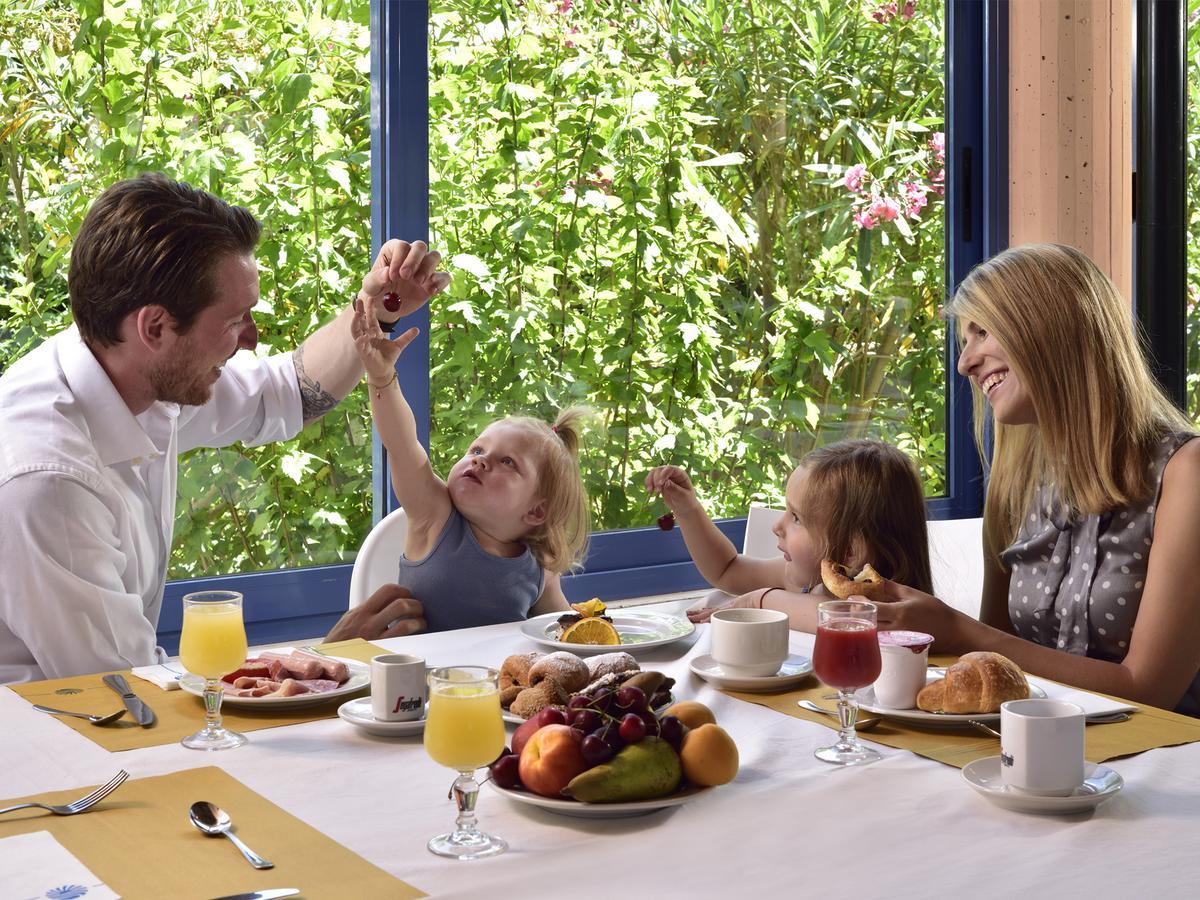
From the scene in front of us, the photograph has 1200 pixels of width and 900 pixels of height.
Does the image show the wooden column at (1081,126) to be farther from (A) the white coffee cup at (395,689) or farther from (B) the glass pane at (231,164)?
(A) the white coffee cup at (395,689)

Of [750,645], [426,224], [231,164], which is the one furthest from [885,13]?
[750,645]

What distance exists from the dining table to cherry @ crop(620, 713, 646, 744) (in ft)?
0.23

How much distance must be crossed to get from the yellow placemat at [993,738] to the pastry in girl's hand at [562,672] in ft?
0.82

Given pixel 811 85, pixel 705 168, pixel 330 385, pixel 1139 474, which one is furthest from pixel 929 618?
pixel 811 85

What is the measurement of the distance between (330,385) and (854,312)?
5.53 ft

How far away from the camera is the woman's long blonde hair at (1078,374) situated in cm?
194

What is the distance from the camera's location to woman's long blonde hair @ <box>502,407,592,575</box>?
2557 millimetres

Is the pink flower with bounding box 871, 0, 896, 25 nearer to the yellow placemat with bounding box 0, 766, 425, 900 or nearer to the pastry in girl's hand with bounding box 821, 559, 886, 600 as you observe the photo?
the pastry in girl's hand with bounding box 821, 559, 886, 600

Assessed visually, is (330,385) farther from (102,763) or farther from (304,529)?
(102,763)

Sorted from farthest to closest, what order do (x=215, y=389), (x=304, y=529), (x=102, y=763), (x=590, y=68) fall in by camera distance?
(x=590, y=68)
(x=304, y=529)
(x=215, y=389)
(x=102, y=763)

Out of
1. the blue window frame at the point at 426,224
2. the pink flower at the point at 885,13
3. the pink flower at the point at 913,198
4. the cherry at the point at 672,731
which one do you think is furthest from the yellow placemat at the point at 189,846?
the pink flower at the point at 885,13

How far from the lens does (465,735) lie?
1.09 metres

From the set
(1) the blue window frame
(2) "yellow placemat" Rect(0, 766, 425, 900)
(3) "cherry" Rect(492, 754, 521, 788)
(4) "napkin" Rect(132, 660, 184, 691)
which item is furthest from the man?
(3) "cherry" Rect(492, 754, 521, 788)

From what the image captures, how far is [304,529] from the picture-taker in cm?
289
